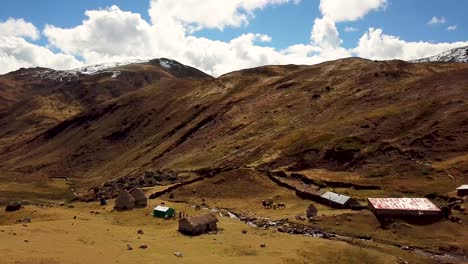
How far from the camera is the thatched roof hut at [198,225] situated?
76.1 m

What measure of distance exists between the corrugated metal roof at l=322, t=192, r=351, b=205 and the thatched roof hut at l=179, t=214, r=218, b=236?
26249mm

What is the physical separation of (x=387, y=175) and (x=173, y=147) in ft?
298

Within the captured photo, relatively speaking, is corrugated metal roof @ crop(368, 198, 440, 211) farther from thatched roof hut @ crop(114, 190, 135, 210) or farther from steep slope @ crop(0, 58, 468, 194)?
thatched roof hut @ crop(114, 190, 135, 210)

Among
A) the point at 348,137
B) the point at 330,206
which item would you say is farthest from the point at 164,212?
the point at 348,137

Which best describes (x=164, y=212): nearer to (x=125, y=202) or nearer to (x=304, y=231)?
(x=125, y=202)

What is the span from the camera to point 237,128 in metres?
183

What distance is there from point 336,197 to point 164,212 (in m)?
31.4

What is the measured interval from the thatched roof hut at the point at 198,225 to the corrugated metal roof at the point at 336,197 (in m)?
26.2

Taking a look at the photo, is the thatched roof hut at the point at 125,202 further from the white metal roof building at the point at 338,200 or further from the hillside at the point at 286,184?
the white metal roof building at the point at 338,200

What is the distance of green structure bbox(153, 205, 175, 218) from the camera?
9119 cm

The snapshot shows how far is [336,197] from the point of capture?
318 feet

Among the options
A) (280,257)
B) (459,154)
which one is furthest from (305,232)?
(459,154)

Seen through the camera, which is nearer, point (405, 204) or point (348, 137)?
point (405, 204)

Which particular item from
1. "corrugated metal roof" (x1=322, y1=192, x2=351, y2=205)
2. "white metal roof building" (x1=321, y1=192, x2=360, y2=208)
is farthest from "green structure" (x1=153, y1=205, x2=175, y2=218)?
"corrugated metal roof" (x1=322, y1=192, x2=351, y2=205)
